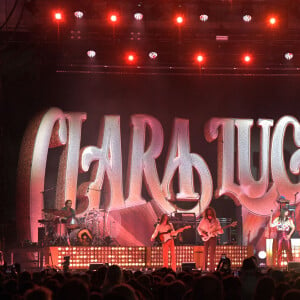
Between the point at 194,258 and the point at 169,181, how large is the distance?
3495 millimetres

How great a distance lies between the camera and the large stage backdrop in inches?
755

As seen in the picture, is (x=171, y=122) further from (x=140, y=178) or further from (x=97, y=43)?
(x=97, y=43)

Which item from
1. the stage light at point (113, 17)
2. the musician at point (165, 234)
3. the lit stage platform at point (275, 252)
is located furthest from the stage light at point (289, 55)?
the musician at point (165, 234)

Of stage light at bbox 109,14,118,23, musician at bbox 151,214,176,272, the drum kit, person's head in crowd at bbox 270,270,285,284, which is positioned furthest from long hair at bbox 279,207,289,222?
person's head in crowd at bbox 270,270,285,284

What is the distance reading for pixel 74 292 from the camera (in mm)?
3885

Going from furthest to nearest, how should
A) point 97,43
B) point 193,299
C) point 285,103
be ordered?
1. point 285,103
2. point 97,43
3. point 193,299

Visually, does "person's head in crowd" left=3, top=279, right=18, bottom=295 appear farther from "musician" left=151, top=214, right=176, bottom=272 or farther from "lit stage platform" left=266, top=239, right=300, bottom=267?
"lit stage platform" left=266, top=239, right=300, bottom=267

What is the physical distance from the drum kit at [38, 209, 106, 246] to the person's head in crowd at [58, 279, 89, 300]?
41.6ft

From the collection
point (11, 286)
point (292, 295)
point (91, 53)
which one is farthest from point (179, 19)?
point (292, 295)

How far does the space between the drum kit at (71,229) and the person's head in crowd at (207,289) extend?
1236 centimetres

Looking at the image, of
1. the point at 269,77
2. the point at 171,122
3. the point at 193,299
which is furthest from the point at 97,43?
the point at 193,299

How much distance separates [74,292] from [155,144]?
16.0 meters

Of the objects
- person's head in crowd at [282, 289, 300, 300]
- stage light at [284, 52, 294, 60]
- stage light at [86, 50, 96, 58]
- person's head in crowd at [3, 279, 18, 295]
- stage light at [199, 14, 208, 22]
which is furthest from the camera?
stage light at [284, 52, 294, 60]

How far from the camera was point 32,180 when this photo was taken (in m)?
18.9
